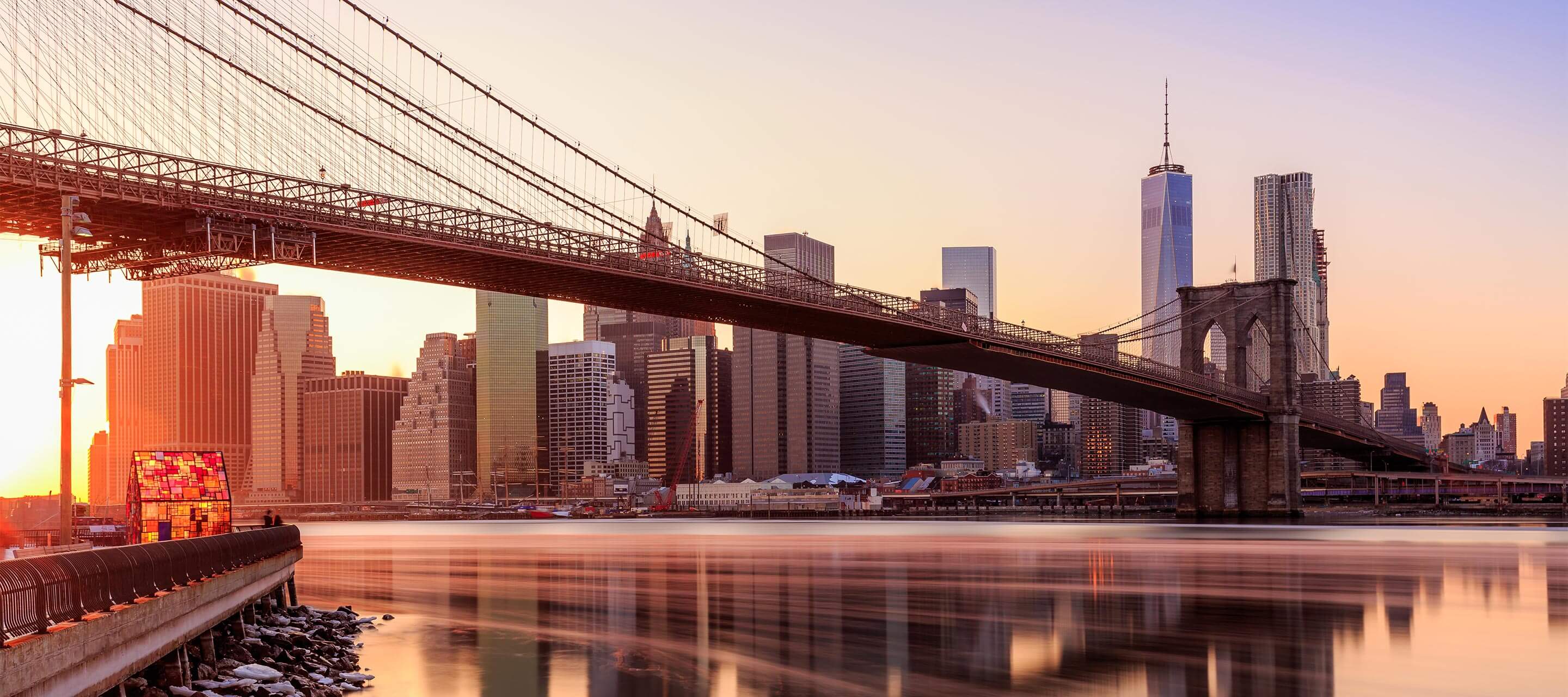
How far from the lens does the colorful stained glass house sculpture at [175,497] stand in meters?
28.8

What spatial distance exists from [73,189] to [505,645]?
2074 centimetres

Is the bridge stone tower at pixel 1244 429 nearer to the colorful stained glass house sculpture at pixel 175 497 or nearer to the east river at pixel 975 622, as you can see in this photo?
the east river at pixel 975 622

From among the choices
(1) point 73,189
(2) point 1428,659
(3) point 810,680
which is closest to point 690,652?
(3) point 810,680

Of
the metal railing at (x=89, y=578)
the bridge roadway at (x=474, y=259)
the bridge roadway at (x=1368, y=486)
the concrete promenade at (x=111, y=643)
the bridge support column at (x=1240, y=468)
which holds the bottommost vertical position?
the bridge roadway at (x=1368, y=486)

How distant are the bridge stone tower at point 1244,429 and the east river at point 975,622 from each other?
41.2 m

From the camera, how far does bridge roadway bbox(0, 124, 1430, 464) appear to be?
3803cm

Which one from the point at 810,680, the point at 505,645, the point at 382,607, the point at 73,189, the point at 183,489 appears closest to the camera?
the point at 810,680

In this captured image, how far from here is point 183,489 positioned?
29.9m

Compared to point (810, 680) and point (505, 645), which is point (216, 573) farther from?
point (810, 680)

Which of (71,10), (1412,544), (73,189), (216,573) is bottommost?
(1412,544)

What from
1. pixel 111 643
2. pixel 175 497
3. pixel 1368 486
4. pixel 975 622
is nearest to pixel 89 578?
pixel 111 643

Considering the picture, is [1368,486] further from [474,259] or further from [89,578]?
[89,578]

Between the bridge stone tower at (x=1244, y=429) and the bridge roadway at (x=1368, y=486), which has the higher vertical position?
the bridge stone tower at (x=1244, y=429)

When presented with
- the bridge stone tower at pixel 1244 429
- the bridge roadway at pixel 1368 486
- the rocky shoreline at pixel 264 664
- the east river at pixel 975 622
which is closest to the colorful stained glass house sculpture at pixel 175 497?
the rocky shoreline at pixel 264 664
